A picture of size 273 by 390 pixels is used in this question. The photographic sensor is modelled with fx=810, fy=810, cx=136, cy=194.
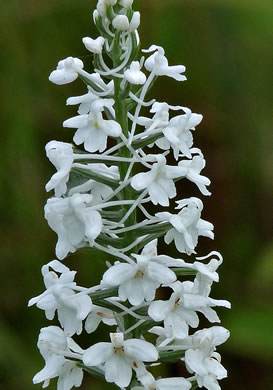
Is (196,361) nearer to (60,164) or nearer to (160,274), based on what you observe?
(160,274)

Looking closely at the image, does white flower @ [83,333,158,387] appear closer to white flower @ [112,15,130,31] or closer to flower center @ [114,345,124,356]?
flower center @ [114,345,124,356]

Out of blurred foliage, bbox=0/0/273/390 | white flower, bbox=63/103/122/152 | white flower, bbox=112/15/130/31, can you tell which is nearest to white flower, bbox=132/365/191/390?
white flower, bbox=63/103/122/152

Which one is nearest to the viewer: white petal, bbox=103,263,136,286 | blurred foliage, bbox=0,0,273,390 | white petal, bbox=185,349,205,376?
white petal, bbox=103,263,136,286

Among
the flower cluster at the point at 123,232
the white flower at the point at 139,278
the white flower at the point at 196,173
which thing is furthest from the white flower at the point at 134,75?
the white flower at the point at 139,278

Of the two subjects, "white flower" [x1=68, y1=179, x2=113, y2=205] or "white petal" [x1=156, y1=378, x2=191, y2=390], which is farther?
"white flower" [x1=68, y1=179, x2=113, y2=205]

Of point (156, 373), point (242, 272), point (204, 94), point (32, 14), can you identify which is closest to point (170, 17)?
point (204, 94)

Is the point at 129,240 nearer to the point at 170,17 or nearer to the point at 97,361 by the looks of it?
the point at 97,361

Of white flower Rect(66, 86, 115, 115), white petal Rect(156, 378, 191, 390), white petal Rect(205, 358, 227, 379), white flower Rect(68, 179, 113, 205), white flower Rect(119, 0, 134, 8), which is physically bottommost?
white petal Rect(156, 378, 191, 390)

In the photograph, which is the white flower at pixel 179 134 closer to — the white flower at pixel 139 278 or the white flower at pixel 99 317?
the white flower at pixel 139 278
